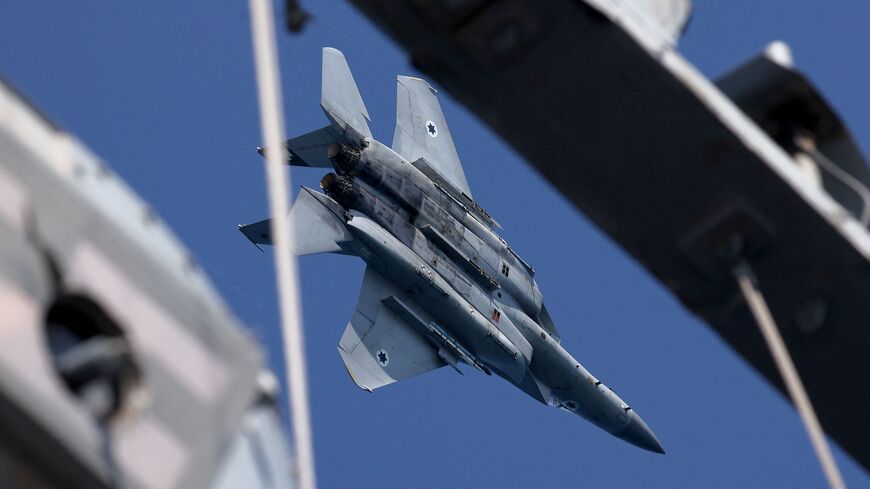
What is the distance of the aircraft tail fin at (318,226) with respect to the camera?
34.3m

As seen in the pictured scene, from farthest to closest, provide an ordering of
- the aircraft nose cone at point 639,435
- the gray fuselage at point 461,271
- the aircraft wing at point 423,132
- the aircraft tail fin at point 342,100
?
the aircraft nose cone at point 639,435 < the aircraft wing at point 423,132 < the aircraft tail fin at point 342,100 < the gray fuselage at point 461,271

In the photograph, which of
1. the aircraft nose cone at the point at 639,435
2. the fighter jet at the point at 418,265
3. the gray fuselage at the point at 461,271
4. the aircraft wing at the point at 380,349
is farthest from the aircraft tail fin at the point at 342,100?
the aircraft nose cone at the point at 639,435

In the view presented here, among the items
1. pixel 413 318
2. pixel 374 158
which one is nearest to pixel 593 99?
pixel 374 158

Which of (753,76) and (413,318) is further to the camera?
(413,318)

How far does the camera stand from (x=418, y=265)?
34.8m

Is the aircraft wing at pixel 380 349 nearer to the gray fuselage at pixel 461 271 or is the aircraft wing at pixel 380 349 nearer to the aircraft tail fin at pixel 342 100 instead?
the gray fuselage at pixel 461 271

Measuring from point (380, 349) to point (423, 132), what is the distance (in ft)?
23.8

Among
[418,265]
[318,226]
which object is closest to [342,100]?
[318,226]

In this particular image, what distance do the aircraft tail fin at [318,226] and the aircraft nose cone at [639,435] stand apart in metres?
11.2

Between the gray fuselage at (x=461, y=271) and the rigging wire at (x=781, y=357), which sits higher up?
the gray fuselage at (x=461, y=271)

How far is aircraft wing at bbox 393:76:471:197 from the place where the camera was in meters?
41.1

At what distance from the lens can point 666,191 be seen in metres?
5.79

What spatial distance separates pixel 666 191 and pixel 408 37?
Result: 1135 millimetres

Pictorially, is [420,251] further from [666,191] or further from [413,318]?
[666,191]
